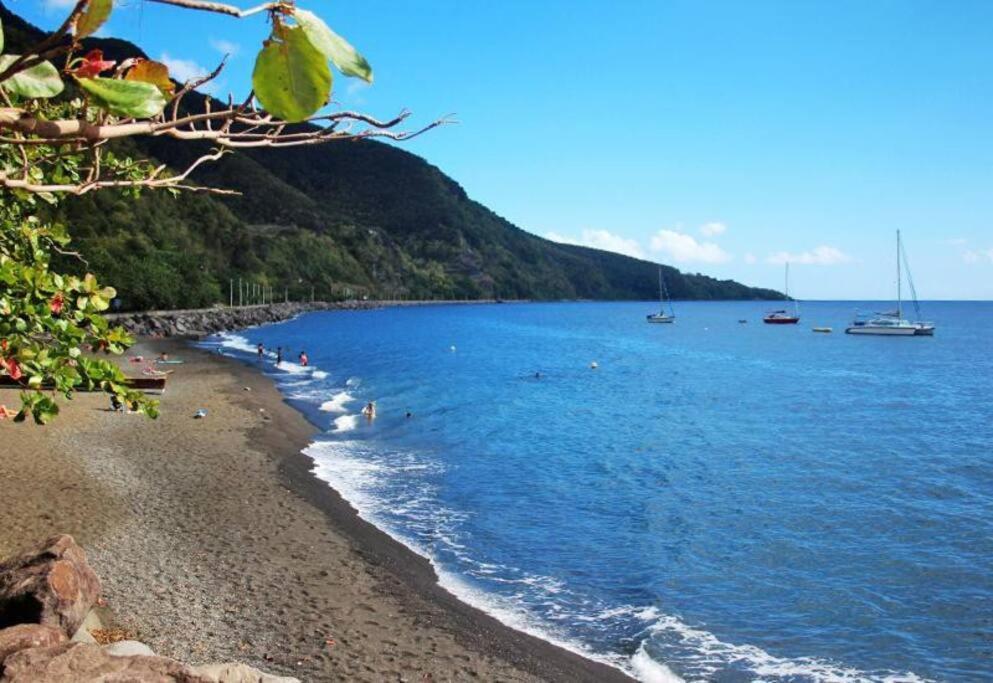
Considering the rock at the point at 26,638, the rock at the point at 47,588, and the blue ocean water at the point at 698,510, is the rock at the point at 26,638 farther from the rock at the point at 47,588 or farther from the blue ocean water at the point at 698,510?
the blue ocean water at the point at 698,510

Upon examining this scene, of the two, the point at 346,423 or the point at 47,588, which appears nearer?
the point at 47,588

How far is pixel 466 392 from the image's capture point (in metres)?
52.2

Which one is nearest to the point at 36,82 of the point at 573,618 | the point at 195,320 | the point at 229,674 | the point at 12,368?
the point at 12,368

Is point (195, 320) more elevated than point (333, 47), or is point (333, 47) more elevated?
point (333, 47)

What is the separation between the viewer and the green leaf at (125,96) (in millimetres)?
1725

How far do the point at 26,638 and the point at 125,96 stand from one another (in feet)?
26.6

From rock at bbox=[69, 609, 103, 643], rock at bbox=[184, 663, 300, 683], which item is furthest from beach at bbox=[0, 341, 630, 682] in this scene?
rock at bbox=[184, 663, 300, 683]

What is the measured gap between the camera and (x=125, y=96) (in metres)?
1.77

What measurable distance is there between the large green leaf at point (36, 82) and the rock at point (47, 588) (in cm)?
949

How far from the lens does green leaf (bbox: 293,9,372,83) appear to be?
142 cm

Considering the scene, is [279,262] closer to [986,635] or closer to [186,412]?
[186,412]

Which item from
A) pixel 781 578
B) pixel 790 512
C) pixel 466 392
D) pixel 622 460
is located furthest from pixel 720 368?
A: pixel 781 578

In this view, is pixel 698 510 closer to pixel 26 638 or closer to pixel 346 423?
pixel 346 423

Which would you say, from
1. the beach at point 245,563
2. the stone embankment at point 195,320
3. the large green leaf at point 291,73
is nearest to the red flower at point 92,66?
the large green leaf at point 291,73
